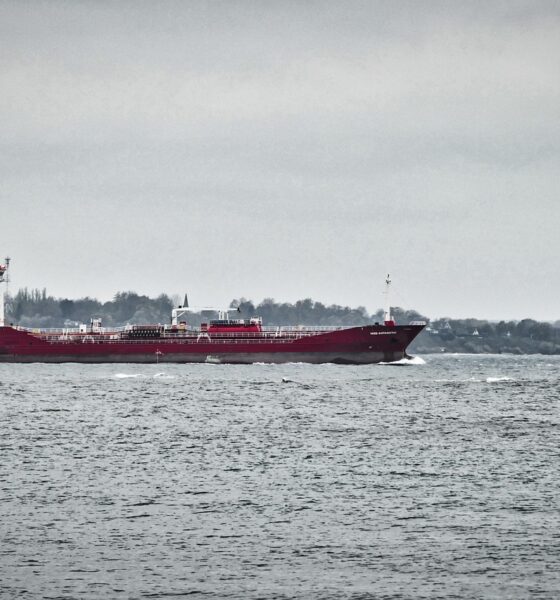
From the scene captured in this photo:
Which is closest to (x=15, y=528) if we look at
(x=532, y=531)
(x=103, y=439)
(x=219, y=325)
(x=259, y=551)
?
(x=259, y=551)

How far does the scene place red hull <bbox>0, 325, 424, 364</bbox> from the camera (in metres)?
122

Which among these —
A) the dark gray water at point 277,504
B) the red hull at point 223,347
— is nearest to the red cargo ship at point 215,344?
the red hull at point 223,347

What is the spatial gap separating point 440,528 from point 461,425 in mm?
28354

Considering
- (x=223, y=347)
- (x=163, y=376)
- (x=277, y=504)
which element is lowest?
(x=277, y=504)

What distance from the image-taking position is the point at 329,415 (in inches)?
2367

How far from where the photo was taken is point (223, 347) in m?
126

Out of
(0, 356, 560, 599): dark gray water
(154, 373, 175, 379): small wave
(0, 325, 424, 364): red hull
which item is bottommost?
(0, 356, 560, 599): dark gray water

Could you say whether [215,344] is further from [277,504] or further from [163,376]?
[277,504]

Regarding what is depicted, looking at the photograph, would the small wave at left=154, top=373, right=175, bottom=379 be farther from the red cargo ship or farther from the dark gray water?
the dark gray water

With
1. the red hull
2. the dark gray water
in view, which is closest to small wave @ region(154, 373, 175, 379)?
the red hull

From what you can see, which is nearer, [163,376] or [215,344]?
[163,376]

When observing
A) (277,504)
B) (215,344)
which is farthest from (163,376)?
(277,504)

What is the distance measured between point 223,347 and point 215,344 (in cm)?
99

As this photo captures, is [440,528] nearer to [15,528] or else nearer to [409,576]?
[409,576]
